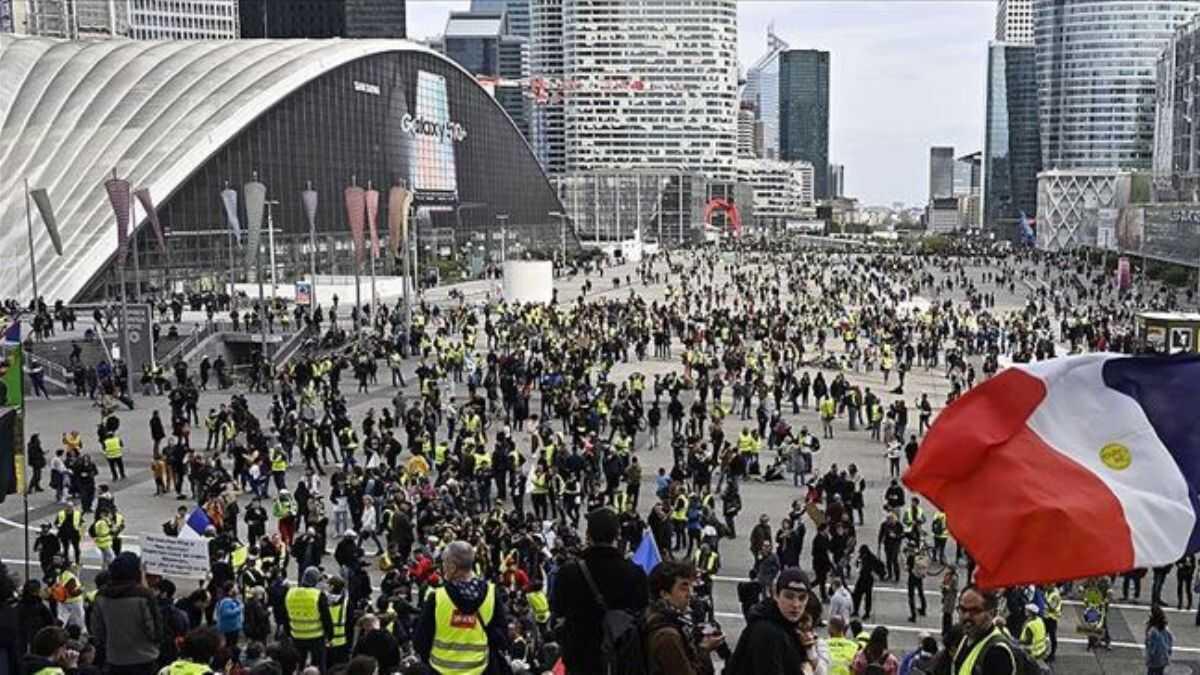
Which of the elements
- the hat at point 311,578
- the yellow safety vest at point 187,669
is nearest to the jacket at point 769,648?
the yellow safety vest at point 187,669

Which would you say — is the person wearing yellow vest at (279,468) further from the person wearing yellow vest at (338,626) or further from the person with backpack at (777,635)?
the person with backpack at (777,635)

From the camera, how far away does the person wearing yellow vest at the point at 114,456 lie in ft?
76.5

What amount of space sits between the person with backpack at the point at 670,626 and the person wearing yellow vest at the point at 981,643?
4.32ft

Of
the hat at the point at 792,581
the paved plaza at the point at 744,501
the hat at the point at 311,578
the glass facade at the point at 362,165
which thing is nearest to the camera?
the hat at the point at 792,581

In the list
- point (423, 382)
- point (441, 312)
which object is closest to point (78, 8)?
point (441, 312)

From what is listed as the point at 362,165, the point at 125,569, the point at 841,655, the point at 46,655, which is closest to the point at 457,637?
the point at 125,569

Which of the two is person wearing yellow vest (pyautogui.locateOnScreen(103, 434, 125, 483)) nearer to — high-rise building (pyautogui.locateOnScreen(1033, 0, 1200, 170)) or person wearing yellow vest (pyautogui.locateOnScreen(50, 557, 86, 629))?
person wearing yellow vest (pyautogui.locateOnScreen(50, 557, 86, 629))

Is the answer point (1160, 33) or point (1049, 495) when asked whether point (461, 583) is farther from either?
point (1160, 33)

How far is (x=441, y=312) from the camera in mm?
59781

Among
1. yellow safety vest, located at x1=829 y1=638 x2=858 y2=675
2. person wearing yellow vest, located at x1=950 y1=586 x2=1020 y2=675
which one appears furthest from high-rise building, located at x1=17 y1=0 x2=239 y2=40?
person wearing yellow vest, located at x1=950 y1=586 x2=1020 y2=675

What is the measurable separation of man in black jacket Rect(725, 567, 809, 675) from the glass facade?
53.8m

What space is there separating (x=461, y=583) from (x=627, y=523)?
10.4m

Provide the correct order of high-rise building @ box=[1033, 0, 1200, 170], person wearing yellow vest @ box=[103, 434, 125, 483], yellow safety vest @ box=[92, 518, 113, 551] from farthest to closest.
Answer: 1. high-rise building @ box=[1033, 0, 1200, 170]
2. person wearing yellow vest @ box=[103, 434, 125, 483]
3. yellow safety vest @ box=[92, 518, 113, 551]

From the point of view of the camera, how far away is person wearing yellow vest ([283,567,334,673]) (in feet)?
37.8
